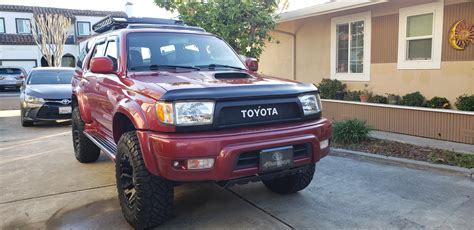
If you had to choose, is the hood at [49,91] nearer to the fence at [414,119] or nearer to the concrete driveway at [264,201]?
the concrete driveway at [264,201]

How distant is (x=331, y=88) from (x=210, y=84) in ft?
23.0

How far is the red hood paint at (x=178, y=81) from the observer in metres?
3.29

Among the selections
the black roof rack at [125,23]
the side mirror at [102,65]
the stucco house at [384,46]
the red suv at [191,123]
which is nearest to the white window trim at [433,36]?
the stucco house at [384,46]

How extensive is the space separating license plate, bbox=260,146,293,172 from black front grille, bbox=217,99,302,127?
0.96 feet

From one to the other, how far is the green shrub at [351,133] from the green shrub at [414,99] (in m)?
1.45

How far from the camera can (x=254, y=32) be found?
30.9ft

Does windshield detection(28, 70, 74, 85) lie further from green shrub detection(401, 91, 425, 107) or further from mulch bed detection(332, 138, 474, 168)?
green shrub detection(401, 91, 425, 107)

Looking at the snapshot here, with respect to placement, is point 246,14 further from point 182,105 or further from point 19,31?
point 19,31

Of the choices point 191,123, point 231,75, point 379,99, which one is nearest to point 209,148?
point 191,123

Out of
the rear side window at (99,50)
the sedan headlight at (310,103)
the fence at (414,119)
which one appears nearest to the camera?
the sedan headlight at (310,103)

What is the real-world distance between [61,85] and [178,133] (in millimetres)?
8478

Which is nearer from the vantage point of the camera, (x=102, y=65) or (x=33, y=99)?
(x=102, y=65)

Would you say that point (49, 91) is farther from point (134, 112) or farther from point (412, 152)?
point (412, 152)

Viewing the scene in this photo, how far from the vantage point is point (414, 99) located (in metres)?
8.00
